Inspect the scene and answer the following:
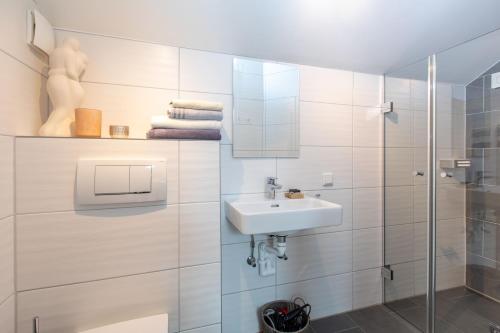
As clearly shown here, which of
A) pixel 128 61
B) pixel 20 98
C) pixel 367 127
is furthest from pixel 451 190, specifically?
pixel 20 98

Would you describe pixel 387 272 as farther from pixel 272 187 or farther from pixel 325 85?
A: pixel 325 85

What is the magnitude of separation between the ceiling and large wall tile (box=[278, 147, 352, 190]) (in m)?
0.69

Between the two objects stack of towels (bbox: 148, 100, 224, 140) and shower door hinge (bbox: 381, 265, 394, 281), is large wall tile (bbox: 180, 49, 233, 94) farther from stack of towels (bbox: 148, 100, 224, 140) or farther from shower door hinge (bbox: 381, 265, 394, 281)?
shower door hinge (bbox: 381, 265, 394, 281)

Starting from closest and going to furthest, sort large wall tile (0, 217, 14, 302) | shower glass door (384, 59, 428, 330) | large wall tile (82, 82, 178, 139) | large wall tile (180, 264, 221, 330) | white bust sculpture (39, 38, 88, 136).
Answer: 1. large wall tile (0, 217, 14, 302)
2. white bust sculpture (39, 38, 88, 136)
3. large wall tile (180, 264, 221, 330)
4. large wall tile (82, 82, 178, 139)
5. shower glass door (384, 59, 428, 330)

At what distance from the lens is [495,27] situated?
132 centimetres

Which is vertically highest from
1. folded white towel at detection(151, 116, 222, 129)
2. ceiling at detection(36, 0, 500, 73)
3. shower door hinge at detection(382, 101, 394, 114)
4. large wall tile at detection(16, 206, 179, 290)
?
ceiling at detection(36, 0, 500, 73)

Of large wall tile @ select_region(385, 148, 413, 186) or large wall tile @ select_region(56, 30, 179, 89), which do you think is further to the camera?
large wall tile @ select_region(385, 148, 413, 186)

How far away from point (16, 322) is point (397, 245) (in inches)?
91.6

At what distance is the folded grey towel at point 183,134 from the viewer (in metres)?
1.21

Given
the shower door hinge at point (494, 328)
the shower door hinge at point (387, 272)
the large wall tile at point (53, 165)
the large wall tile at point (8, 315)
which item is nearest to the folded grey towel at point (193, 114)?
the large wall tile at point (53, 165)

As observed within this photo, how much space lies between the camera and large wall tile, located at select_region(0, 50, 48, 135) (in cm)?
91

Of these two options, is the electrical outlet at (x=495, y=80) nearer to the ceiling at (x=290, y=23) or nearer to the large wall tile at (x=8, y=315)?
the ceiling at (x=290, y=23)

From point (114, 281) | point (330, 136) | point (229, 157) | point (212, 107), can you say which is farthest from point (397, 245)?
point (114, 281)

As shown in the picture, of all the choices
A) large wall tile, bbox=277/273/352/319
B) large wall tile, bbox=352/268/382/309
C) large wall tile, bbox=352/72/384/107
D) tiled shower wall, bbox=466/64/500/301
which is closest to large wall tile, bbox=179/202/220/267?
large wall tile, bbox=277/273/352/319
